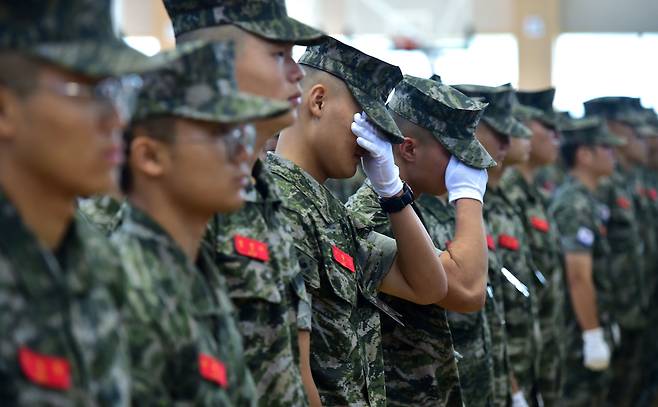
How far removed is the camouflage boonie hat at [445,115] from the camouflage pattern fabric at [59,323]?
2.25m

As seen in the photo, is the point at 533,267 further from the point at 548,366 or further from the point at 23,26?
the point at 23,26

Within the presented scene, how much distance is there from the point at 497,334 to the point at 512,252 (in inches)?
31.2

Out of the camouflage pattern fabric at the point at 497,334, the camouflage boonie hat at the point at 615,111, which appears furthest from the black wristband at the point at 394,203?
the camouflage boonie hat at the point at 615,111

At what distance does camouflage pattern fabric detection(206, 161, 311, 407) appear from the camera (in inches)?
108

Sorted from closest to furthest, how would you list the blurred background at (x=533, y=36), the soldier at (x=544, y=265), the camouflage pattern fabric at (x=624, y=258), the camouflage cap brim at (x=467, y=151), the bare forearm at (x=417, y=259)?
the bare forearm at (x=417, y=259) < the camouflage cap brim at (x=467, y=151) < the soldier at (x=544, y=265) < the camouflage pattern fabric at (x=624, y=258) < the blurred background at (x=533, y=36)

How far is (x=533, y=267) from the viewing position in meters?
5.82

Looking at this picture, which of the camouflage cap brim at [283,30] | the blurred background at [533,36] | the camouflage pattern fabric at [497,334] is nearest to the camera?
the camouflage cap brim at [283,30]

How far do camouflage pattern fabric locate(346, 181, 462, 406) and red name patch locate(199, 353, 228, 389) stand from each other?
1.74 m

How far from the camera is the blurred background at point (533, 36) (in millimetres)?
17031

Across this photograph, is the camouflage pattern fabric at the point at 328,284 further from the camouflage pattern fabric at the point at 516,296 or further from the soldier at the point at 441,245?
the camouflage pattern fabric at the point at 516,296

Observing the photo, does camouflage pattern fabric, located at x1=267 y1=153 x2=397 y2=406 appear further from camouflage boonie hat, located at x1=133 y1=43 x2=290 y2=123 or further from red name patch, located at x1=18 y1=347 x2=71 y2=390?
red name patch, located at x1=18 y1=347 x2=71 y2=390

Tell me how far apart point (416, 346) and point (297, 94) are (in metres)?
1.33

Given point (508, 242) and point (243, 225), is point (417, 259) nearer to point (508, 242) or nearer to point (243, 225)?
point (243, 225)

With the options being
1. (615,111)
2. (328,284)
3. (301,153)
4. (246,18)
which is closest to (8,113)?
(246,18)
